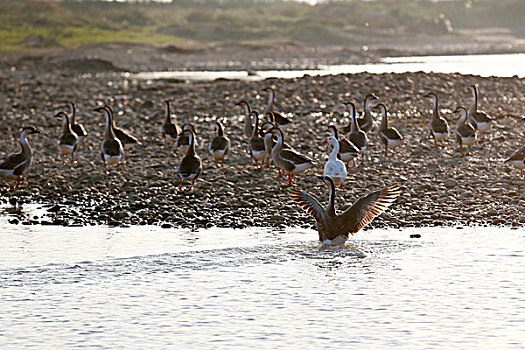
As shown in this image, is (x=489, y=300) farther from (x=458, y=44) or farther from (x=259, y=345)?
(x=458, y=44)

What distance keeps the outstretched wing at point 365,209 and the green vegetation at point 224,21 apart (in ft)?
266

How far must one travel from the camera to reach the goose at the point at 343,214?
15633 mm

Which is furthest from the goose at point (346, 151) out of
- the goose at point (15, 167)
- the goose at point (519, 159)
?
the goose at point (15, 167)

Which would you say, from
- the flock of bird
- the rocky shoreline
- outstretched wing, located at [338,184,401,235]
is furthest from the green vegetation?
outstretched wing, located at [338,184,401,235]

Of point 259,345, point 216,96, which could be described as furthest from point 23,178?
point 216,96

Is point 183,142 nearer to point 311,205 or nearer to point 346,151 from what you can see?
Result: point 346,151

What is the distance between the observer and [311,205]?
Answer: 15875 mm

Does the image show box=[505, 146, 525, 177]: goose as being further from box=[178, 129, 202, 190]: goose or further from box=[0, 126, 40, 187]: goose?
box=[0, 126, 40, 187]: goose

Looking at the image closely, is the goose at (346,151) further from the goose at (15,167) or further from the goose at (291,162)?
the goose at (15,167)

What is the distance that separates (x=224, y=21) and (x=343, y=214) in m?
115

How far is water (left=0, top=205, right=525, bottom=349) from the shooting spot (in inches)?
438

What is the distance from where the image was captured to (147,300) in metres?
12.8

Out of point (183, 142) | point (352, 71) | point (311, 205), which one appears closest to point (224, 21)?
point (352, 71)

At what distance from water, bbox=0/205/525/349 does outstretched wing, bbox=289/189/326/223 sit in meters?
Answer: 0.63
